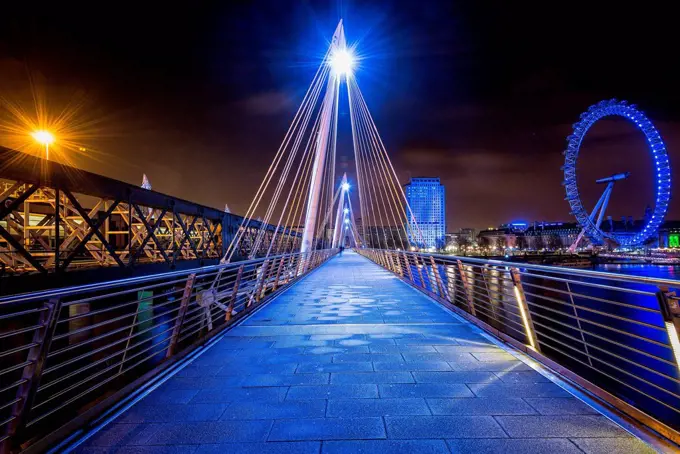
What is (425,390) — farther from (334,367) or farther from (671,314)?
(671,314)

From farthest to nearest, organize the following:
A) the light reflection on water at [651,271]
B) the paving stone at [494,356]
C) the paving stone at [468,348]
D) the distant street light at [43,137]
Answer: the light reflection on water at [651,271] < the distant street light at [43,137] < the paving stone at [468,348] < the paving stone at [494,356]

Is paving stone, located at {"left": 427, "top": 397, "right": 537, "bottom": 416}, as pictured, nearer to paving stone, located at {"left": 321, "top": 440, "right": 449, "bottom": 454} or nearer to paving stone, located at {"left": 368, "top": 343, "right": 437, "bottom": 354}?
paving stone, located at {"left": 321, "top": 440, "right": 449, "bottom": 454}

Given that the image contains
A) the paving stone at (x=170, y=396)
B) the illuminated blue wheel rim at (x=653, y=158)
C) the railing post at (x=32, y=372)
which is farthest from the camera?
the illuminated blue wheel rim at (x=653, y=158)

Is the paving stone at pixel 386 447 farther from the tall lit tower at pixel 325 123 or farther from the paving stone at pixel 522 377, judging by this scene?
the tall lit tower at pixel 325 123

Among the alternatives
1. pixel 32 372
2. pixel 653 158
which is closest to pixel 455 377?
pixel 32 372

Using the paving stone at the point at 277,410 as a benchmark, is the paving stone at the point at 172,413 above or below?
below

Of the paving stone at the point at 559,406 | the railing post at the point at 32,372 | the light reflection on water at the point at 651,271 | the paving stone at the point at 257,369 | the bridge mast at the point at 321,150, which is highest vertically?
the bridge mast at the point at 321,150

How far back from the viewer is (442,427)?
9.92 ft

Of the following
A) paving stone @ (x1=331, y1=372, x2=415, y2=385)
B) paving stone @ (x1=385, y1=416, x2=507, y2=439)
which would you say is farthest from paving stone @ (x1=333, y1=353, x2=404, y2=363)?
paving stone @ (x1=385, y1=416, x2=507, y2=439)

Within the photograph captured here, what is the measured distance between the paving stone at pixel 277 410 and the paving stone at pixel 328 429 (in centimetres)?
11

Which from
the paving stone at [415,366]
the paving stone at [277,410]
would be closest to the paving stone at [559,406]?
the paving stone at [415,366]

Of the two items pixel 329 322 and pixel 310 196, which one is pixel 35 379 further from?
pixel 310 196

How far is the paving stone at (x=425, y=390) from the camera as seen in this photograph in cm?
360

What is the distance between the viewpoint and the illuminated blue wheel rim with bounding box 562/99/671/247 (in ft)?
119
